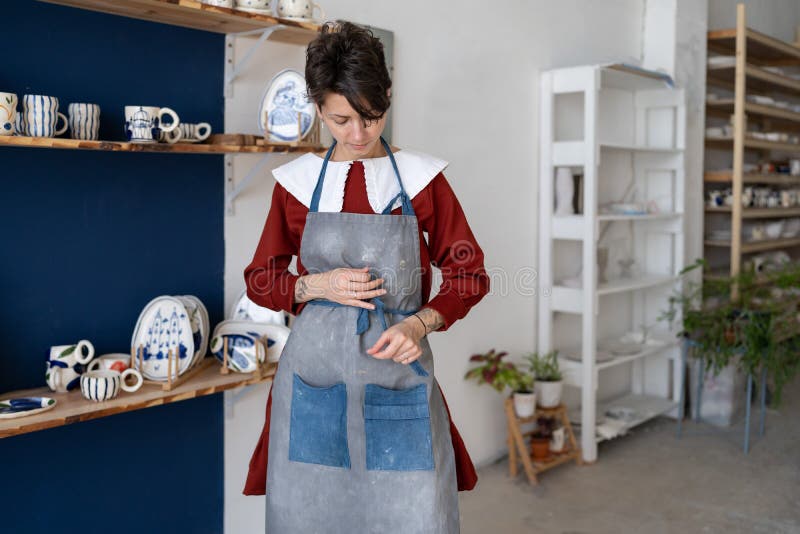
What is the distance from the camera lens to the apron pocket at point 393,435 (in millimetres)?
1541

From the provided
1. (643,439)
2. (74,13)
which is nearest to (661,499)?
(643,439)

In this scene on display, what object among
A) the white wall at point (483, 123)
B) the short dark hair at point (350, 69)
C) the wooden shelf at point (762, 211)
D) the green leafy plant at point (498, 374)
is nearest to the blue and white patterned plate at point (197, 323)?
the white wall at point (483, 123)

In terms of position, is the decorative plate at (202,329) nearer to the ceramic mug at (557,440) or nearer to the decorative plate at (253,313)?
the decorative plate at (253,313)

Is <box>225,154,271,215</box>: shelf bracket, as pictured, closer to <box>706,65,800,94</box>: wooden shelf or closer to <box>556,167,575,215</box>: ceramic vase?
<box>556,167,575,215</box>: ceramic vase

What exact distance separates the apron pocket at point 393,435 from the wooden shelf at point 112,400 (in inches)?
25.4

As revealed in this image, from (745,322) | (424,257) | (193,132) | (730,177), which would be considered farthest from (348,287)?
(730,177)

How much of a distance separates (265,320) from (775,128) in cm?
486

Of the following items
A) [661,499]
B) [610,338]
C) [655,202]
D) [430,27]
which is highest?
[430,27]

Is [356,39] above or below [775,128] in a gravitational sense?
below

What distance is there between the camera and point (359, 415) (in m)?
1.56

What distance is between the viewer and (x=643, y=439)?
3998 mm

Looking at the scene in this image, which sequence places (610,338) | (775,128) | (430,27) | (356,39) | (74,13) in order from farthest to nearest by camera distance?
(775,128) → (610,338) → (430,27) → (74,13) → (356,39)

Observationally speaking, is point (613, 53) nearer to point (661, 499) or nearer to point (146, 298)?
point (661, 499)

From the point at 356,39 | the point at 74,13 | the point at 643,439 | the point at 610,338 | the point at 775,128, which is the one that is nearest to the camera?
the point at 356,39
